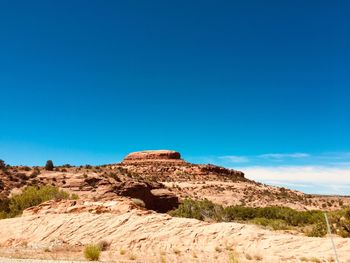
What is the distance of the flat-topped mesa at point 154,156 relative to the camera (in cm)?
11645

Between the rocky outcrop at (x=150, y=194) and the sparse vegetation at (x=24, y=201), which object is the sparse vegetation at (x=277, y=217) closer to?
the rocky outcrop at (x=150, y=194)

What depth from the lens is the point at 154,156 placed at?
118 metres

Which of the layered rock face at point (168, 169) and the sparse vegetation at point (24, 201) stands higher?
the layered rock face at point (168, 169)

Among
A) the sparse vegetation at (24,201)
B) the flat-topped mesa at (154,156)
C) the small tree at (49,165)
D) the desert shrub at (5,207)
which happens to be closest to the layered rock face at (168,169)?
the flat-topped mesa at (154,156)

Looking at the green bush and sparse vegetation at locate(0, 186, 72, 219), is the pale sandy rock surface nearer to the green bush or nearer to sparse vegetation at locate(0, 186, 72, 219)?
the green bush

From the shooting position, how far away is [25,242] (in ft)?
63.8

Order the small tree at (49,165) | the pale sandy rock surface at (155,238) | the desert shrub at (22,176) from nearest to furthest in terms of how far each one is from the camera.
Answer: the pale sandy rock surface at (155,238)
the desert shrub at (22,176)
the small tree at (49,165)

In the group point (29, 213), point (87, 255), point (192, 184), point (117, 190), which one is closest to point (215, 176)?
point (192, 184)

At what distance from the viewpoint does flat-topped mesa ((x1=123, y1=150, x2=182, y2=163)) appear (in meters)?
116

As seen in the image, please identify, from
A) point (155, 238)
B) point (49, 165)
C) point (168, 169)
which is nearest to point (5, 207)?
point (155, 238)

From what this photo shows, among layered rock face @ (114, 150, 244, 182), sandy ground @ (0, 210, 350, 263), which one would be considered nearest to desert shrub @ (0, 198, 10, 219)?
sandy ground @ (0, 210, 350, 263)

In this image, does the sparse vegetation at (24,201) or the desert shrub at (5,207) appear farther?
the sparse vegetation at (24,201)

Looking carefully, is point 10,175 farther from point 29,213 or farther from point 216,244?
point 216,244

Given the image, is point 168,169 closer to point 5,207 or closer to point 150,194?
point 150,194
